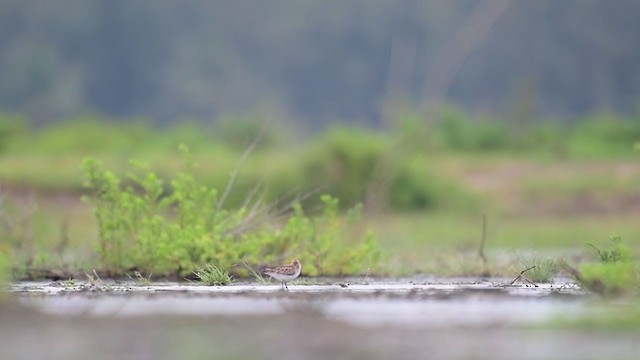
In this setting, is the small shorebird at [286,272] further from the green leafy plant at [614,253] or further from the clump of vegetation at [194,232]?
the green leafy plant at [614,253]

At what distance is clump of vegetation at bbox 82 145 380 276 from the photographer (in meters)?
13.3

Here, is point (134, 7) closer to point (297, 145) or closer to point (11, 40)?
point (11, 40)

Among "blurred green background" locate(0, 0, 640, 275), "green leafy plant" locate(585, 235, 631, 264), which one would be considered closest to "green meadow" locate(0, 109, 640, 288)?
"blurred green background" locate(0, 0, 640, 275)

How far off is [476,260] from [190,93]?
40160 millimetres

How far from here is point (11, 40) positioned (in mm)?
53969

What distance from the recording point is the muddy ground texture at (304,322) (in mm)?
8945

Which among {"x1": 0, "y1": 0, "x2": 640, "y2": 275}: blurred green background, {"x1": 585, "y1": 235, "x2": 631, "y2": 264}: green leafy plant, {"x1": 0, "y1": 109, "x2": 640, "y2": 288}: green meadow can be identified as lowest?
{"x1": 585, "y1": 235, "x2": 631, "y2": 264}: green leafy plant

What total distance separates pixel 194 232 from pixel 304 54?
42930mm

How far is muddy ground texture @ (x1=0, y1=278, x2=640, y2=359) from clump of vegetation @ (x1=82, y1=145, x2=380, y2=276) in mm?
520

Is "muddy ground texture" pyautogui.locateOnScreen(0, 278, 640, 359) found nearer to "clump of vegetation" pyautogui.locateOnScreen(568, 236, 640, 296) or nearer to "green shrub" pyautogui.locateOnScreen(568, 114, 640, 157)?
"clump of vegetation" pyautogui.locateOnScreen(568, 236, 640, 296)

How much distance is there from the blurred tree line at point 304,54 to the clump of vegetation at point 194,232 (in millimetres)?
38634

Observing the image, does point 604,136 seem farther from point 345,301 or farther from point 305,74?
point 345,301

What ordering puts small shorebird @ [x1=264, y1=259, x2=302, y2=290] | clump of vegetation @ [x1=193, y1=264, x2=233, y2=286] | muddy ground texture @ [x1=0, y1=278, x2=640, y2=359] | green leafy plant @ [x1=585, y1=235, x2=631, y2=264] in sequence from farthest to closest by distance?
clump of vegetation @ [x1=193, y1=264, x2=233, y2=286] < small shorebird @ [x1=264, y1=259, x2=302, y2=290] < green leafy plant @ [x1=585, y1=235, x2=631, y2=264] < muddy ground texture @ [x1=0, y1=278, x2=640, y2=359]

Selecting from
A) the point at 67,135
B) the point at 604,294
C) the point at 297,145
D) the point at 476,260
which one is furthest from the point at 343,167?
the point at 604,294
